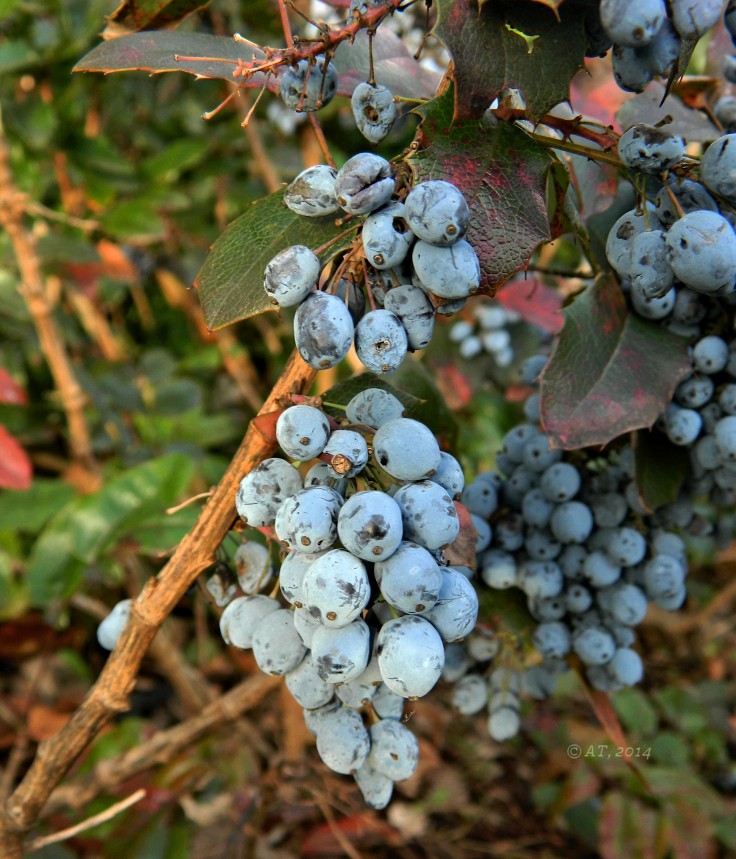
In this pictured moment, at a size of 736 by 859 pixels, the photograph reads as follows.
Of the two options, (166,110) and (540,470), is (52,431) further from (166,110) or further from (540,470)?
(540,470)

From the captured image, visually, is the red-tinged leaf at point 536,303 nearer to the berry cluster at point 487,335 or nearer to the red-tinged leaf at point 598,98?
the berry cluster at point 487,335

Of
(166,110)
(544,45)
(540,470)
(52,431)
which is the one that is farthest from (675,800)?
(166,110)

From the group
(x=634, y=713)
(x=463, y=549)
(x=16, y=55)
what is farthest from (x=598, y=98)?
(x=634, y=713)

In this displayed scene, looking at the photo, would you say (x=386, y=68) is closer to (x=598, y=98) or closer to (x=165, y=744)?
(x=598, y=98)

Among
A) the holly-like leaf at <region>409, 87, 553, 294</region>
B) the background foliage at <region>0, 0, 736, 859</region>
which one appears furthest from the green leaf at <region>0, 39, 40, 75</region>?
the holly-like leaf at <region>409, 87, 553, 294</region>

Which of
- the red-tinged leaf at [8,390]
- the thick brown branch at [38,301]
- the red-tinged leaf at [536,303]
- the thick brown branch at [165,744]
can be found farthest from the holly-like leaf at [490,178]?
the thick brown branch at [38,301]

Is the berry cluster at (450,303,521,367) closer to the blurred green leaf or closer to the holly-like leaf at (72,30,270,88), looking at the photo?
the blurred green leaf
